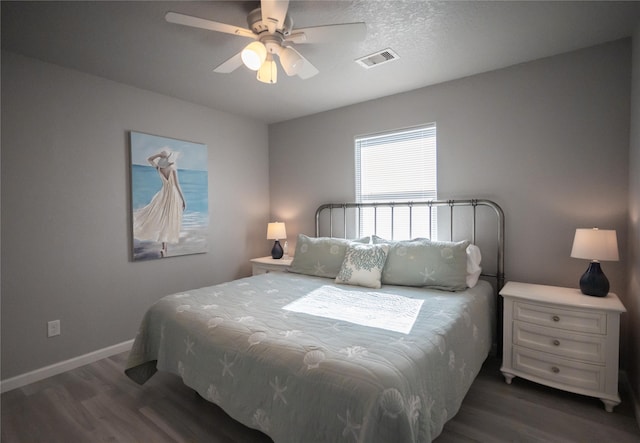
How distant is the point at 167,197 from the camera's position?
3281 mm

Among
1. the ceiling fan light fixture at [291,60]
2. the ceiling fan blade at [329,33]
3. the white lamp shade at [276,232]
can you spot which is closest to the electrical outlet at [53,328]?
the white lamp shade at [276,232]

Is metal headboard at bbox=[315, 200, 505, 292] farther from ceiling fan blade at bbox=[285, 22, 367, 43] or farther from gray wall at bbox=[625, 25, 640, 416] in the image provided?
ceiling fan blade at bbox=[285, 22, 367, 43]

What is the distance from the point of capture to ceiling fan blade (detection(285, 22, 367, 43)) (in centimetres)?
171

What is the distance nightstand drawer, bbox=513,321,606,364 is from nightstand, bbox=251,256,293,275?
2.26m

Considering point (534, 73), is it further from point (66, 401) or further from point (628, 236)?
point (66, 401)

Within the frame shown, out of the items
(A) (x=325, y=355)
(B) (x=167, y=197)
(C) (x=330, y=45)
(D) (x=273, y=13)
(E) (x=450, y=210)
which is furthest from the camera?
(B) (x=167, y=197)

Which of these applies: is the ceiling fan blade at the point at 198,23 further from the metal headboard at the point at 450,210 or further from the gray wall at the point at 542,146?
the metal headboard at the point at 450,210

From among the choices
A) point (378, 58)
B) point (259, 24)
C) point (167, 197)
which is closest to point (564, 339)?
point (378, 58)

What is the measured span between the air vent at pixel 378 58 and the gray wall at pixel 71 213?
2.04m

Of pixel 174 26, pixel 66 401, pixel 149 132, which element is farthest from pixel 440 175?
pixel 66 401

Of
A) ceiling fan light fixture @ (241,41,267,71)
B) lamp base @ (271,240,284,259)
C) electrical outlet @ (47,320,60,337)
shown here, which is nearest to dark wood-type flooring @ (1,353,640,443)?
electrical outlet @ (47,320,60,337)

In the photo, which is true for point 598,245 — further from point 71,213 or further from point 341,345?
point 71,213

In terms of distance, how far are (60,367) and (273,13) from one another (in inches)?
125

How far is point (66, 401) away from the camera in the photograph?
220 centimetres
